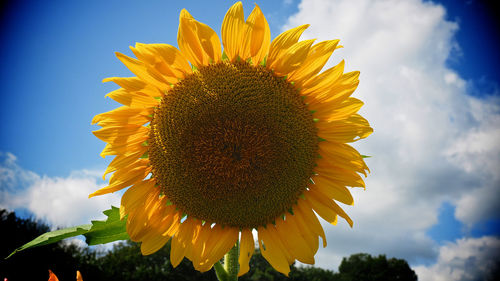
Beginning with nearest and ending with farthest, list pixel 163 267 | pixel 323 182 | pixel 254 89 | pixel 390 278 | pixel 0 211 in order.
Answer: pixel 254 89 < pixel 323 182 < pixel 0 211 < pixel 163 267 < pixel 390 278

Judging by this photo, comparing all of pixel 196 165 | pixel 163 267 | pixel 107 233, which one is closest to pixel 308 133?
pixel 196 165

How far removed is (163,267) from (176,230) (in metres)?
22.9

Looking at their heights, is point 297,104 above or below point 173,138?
above

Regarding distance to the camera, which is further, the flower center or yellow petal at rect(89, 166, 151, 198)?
yellow petal at rect(89, 166, 151, 198)

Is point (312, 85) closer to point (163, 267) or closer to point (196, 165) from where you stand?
point (196, 165)

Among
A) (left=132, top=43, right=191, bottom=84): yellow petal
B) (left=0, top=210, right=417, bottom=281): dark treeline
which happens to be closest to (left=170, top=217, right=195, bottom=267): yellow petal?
(left=132, top=43, right=191, bottom=84): yellow petal

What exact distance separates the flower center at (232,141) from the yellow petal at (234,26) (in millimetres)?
169

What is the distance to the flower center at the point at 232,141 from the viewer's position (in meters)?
2.47

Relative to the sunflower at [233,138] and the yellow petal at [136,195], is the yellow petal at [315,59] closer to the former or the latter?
the sunflower at [233,138]

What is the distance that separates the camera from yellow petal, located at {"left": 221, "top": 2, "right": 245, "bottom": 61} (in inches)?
94.5

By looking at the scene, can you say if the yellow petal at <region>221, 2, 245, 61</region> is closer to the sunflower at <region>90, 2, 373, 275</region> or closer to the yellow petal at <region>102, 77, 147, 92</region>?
the sunflower at <region>90, 2, 373, 275</region>

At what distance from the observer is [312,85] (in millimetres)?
2559

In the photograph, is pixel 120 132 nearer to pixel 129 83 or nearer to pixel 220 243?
pixel 129 83

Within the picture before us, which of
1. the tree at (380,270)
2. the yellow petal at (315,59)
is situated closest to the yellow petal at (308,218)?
the yellow petal at (315,59)
